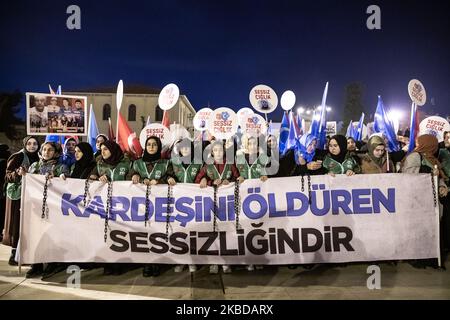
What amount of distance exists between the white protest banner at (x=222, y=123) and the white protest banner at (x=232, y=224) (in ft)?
12.7

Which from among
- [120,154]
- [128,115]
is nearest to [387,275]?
[120,154]

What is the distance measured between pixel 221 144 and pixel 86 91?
47692mm

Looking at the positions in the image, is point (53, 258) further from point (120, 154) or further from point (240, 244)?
point (240, 244)

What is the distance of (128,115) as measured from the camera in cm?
4588

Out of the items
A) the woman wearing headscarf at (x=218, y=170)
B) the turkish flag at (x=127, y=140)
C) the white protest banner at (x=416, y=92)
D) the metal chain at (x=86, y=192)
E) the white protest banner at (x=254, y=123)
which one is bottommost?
the metal chain at (x=86, y=192)

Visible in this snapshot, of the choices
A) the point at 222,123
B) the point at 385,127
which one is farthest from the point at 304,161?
the point at 222,123

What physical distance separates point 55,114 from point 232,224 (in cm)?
299

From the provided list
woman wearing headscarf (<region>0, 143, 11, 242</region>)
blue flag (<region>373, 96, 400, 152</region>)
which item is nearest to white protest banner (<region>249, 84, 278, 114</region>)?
blue flag (<region>373, 96, 400, 152</region>)

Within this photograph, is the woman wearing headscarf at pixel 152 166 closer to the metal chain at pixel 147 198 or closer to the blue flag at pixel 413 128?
the metal chain at pixel 147 198

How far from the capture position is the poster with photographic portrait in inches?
188

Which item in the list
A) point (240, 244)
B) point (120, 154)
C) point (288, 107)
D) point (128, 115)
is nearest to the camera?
Answer: point (240, 244)

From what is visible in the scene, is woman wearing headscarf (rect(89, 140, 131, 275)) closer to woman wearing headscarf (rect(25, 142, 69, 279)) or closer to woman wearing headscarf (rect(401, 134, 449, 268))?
woman wearing headscarf (rect(25, 142, 69, 279))

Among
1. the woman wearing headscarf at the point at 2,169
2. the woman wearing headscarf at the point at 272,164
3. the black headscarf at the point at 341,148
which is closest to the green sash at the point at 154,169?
the woman wearing headscarf at the point at 272,164

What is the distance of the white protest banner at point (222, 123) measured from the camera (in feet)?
26.6
